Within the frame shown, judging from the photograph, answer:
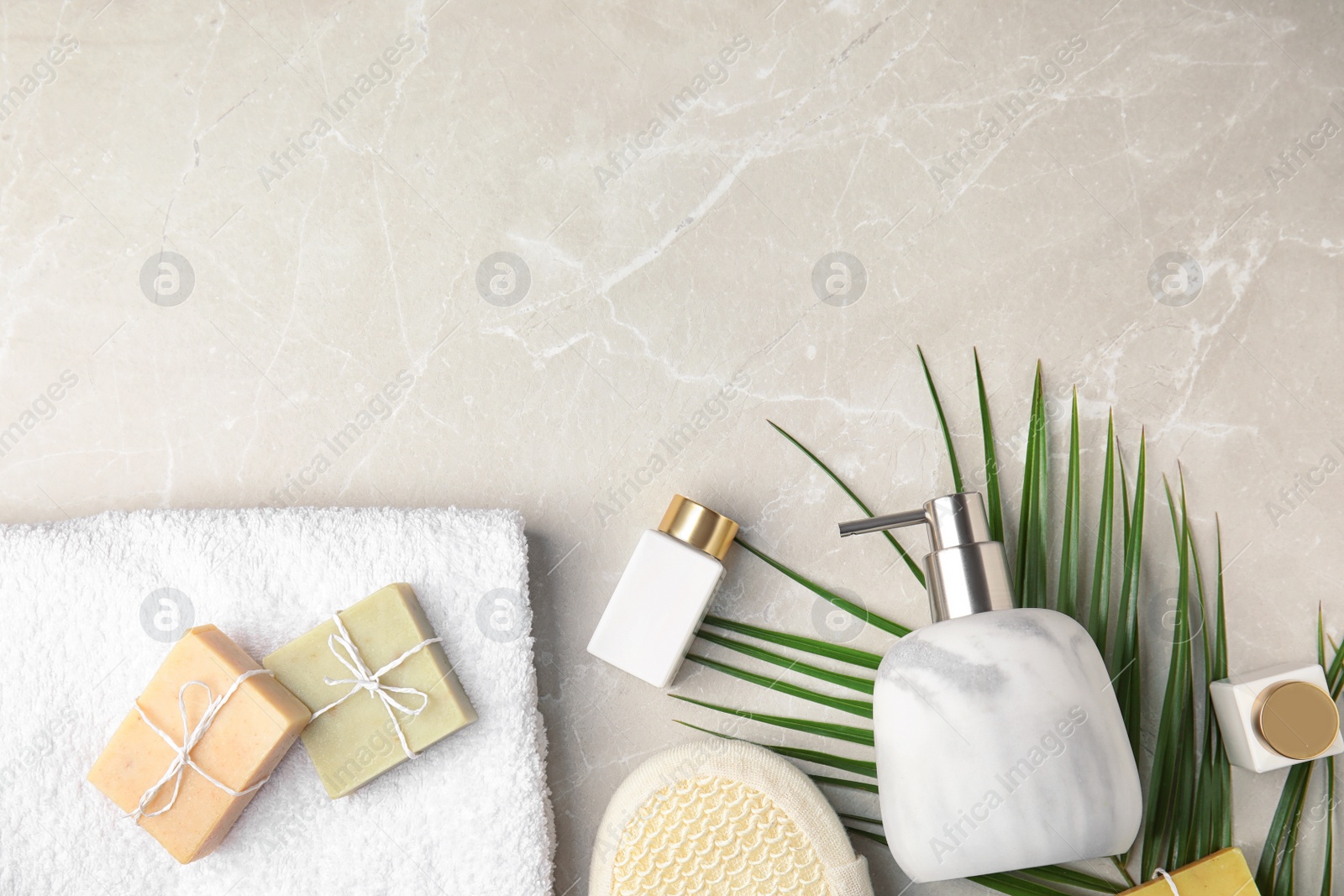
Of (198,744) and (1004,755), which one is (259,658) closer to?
(198,744)

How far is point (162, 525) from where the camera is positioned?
2.36 ft

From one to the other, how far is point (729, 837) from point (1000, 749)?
25 cm

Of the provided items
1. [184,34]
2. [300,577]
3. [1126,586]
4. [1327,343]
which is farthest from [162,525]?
[1327,343]

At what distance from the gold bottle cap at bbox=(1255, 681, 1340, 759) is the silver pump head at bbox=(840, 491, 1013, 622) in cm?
27

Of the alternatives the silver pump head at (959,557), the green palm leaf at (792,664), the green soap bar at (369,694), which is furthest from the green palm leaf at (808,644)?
the green soap bar at (369,694)

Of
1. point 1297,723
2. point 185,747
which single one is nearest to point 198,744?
point 185,747

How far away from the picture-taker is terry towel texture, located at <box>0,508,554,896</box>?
2.28ft

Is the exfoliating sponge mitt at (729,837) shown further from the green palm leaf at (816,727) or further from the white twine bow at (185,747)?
the white twine bow at (185,747)

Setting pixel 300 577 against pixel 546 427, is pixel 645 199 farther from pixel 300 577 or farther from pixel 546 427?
pixel 300 577

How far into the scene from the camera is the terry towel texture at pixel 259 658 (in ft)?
2.28

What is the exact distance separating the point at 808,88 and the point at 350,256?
0.43 metres

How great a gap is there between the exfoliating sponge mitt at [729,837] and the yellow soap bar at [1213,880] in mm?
225

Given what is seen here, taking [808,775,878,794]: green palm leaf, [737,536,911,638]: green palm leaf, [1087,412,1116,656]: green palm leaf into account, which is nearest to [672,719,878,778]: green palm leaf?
[808,775,878,794]: green palm leaf

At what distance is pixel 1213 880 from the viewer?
0.68 meters
